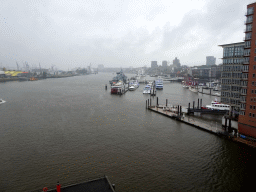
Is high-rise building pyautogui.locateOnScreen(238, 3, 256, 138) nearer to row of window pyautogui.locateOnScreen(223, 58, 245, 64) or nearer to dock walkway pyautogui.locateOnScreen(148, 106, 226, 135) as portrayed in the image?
dock walkway pyautogui.locateOnScreen(148, 106, 226, 135)

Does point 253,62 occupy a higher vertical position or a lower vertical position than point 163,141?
higher

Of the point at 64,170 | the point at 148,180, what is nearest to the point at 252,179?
the point at 148,180

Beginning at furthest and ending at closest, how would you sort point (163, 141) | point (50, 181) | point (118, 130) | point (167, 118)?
point (167, 118) → point (118, 130) → point (163, 141) → point (50, 181)

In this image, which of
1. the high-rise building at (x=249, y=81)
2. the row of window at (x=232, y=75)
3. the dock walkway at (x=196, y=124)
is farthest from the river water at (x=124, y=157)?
the row of window at (x=232, y=75)

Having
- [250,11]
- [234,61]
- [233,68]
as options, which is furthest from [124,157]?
[250,11]

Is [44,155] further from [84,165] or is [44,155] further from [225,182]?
[225,182]

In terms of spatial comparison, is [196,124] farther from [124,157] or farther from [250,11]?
[250,11]
